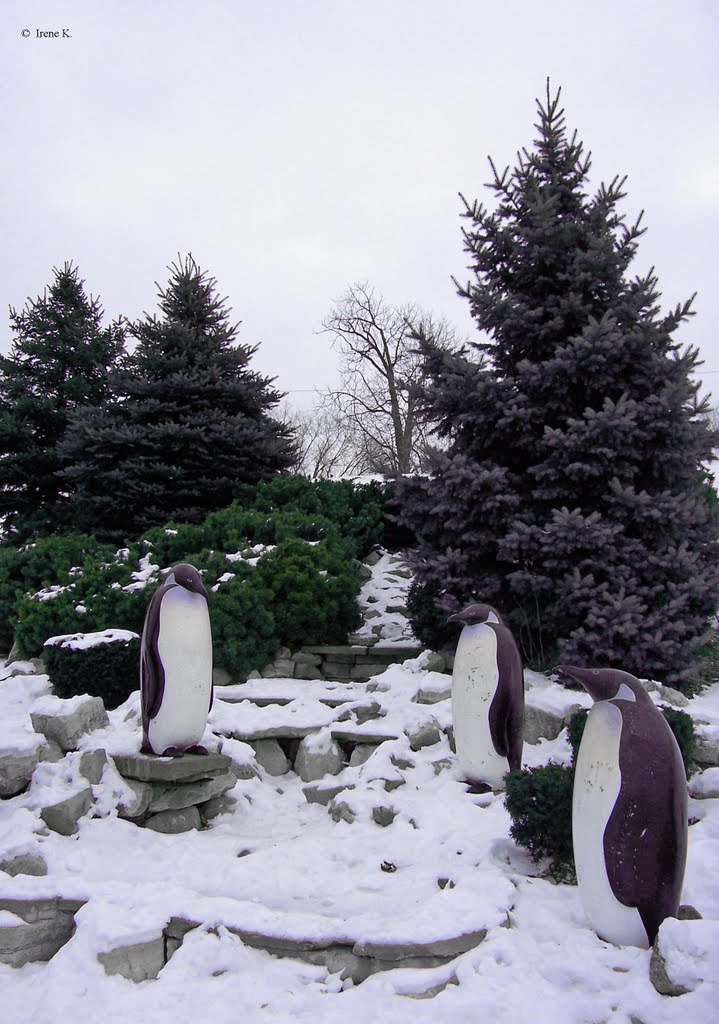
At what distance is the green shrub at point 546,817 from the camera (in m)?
Answer: 3.69

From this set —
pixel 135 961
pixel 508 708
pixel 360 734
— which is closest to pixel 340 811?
pixel 360 734

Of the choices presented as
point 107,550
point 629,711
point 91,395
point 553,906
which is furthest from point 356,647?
point 91,395

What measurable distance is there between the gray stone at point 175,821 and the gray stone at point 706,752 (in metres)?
3.26

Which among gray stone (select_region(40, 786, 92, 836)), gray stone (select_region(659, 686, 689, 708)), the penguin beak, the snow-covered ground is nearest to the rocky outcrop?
the snow-covered ground

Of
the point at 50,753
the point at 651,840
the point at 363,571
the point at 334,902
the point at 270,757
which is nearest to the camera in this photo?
the point at 651,840

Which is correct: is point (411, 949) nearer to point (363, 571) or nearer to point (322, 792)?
point (322, 792)

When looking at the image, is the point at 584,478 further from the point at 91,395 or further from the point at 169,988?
the point at 91,395

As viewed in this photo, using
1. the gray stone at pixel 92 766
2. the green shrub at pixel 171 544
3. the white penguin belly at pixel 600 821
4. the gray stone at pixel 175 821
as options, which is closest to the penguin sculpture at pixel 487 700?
the white penguin belly at pixel 600 821

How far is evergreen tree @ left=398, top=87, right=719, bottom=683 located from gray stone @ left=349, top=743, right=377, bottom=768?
152 cm

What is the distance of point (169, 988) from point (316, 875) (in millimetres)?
1059

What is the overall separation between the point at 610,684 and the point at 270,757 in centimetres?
324

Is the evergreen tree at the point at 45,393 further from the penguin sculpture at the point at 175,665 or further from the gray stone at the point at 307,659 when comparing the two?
the penguin sculpture at the point at 175,665

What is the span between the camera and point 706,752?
4.66m

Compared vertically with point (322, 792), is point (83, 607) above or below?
above
